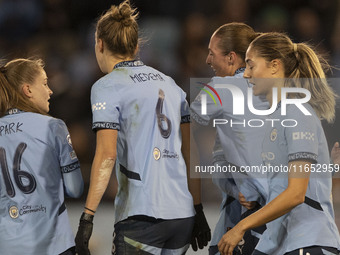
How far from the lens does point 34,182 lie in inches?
110

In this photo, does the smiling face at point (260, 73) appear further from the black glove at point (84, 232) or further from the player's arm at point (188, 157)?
the black glove at point (84, 232)

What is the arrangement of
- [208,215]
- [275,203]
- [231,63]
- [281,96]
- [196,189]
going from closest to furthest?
[275,203]
[281,96]
[196,189]
[231,63]
[208,215]

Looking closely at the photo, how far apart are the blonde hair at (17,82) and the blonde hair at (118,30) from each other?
0.40 m

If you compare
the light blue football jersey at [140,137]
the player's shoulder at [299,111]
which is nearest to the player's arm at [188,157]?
the light blue football jersey at [140,137]

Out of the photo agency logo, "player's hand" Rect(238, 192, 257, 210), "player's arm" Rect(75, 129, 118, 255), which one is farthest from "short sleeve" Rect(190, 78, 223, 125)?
"player's arm" Rect(75, 129, 118, 255)

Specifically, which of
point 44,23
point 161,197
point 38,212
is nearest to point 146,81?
point 161,197

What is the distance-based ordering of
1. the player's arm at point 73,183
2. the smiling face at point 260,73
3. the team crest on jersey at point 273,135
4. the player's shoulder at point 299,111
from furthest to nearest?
1. the player's arm at point 73,183
2. the smiling face at point 260,73
3. the team crest on jersey at point 273,135
4. the player's shoulder at point 299,111

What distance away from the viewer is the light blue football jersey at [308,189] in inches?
91.4

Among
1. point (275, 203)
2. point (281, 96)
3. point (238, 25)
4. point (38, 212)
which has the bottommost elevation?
point (38, 212)

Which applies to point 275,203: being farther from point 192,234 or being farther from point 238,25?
point 238,25

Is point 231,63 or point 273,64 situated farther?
point 231,63

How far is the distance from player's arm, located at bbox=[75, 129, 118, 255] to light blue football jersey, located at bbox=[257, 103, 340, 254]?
67cm

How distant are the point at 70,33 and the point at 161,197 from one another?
15.0ft

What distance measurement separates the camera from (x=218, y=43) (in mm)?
3340
